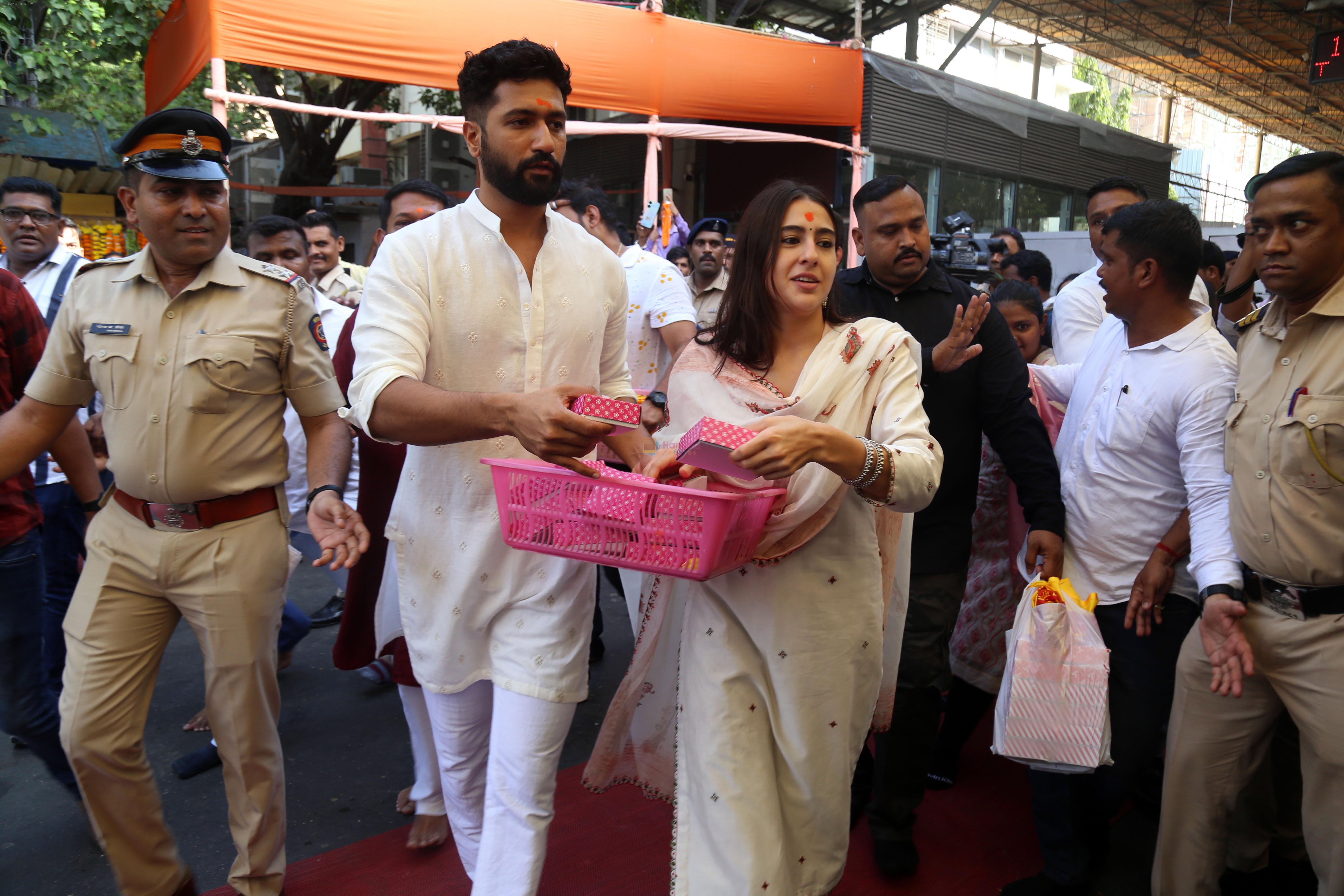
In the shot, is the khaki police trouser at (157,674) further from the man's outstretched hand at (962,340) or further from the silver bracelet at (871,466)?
the man's outstretched hand at (962,340)

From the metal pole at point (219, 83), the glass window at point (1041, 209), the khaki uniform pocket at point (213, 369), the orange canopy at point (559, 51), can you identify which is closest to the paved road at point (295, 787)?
the khaki uniform pocket at point (213, 369)

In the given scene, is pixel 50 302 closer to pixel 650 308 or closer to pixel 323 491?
pixel 323 491

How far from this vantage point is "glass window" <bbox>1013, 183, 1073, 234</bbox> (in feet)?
53.2

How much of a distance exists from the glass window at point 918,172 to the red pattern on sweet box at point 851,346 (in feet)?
37.3

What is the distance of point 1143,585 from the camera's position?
2639 mm

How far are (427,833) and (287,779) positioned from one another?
2.66 feet

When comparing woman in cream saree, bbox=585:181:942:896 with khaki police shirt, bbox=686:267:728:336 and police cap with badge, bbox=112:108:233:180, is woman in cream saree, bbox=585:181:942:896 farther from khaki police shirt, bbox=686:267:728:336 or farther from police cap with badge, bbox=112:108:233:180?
khaki police shirt, bbox=686:267:728:336

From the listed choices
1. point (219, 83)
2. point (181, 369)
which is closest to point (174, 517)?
point (181, 369)

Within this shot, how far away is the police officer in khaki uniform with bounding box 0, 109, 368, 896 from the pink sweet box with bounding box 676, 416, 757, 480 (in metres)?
1.04

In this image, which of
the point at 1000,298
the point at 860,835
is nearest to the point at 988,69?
the point at 1000,298

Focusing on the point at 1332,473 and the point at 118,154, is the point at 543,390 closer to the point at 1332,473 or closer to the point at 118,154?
the point at 118,154

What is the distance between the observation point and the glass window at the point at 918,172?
13.0 m

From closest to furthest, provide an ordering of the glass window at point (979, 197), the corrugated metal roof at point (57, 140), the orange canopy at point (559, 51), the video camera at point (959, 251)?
the video camera at point (959, 251) → the orange canopy at point (559, 51) → the corrugated metal roof at point (57, 140) → the glass window at point (979, 197)

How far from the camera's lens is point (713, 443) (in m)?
1.70
